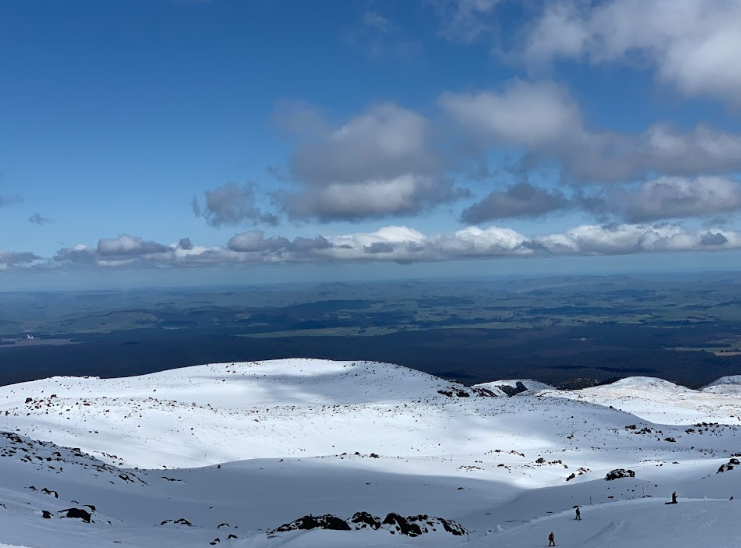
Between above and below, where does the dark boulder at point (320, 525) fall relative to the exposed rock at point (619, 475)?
above

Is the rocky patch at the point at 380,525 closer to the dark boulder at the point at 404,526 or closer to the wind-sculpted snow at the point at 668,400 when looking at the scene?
the dark boulder at the point at 404,526

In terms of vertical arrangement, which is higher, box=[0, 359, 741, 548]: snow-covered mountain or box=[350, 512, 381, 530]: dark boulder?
box=[350, 512, 381, 530]: dark boulder

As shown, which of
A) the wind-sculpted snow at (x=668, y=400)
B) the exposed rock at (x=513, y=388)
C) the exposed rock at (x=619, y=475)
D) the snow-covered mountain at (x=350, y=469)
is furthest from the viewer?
the exposed rock at (x=513, y=388)

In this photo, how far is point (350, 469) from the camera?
27.5 meters

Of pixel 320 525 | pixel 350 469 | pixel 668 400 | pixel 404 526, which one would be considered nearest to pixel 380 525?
pixel 404 526

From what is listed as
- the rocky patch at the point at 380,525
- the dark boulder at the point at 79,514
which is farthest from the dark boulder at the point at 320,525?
the dark boulder at the point at 79,514

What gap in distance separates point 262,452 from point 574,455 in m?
18.5

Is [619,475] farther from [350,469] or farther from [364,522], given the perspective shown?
[364,522]

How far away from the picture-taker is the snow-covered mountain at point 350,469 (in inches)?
516

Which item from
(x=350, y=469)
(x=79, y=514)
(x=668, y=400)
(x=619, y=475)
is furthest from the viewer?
(x=668, y=400)

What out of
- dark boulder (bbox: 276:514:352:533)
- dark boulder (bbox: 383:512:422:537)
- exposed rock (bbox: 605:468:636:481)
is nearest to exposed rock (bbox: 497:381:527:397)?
exposed rock (bbox: 605:468:636:481)

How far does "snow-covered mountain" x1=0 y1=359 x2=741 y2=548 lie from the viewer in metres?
13.1

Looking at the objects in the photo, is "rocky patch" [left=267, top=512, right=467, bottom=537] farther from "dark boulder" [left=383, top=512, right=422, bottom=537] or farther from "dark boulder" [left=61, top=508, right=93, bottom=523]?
"dark boulder" [left=61, top=508, right=93, bottom=523]

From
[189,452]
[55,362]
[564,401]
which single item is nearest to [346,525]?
[189,452]
